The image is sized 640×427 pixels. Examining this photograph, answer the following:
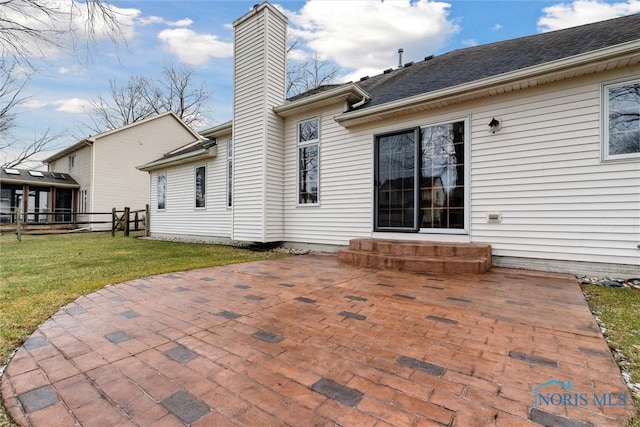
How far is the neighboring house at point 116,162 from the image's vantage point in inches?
627

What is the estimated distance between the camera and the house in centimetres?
425

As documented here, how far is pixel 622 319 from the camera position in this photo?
105 inches

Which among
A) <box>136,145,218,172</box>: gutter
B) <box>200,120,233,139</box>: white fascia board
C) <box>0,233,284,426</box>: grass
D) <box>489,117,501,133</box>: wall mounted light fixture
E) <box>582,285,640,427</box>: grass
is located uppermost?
<box>200,120,233,139</box>: white fascia board

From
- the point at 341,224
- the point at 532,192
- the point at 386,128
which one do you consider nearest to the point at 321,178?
the point at 341,224

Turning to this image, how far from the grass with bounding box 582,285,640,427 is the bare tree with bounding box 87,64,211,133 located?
90.9ft

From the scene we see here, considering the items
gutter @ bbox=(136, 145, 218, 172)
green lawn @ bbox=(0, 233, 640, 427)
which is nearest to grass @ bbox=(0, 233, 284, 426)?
green lawn @ bbox=(0, 233, 640, 427)

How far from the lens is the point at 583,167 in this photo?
14.4 feet

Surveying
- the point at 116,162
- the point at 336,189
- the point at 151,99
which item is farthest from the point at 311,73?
the point at 336,189

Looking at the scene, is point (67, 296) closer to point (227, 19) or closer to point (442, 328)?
point (442, 328)

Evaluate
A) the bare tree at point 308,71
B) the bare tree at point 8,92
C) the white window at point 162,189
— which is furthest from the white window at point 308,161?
the bare tree at point 308,71

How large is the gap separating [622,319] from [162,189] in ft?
43.7

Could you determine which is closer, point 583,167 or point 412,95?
point 583,167

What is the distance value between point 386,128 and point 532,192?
114 inches

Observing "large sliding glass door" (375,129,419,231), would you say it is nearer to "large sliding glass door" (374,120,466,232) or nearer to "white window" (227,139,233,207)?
"large sliding glass door" (374,120,466,232)
